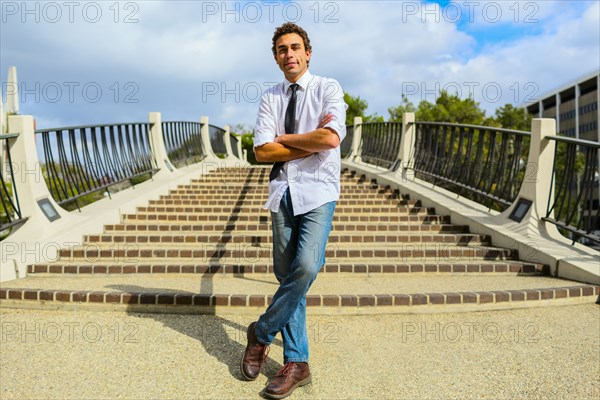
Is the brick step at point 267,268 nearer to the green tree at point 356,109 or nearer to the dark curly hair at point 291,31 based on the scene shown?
the dark curly hair at point 291,31

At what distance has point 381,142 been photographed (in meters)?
13.3

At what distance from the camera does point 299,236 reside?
2703 millimetres

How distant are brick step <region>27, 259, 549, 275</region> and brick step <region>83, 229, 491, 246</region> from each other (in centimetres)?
106

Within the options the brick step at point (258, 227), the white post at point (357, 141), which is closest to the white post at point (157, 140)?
the brick step at point (258, 227)

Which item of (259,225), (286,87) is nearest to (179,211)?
(259,225)

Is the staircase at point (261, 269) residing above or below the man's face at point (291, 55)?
below

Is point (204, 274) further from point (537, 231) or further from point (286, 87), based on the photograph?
point (537, 231)

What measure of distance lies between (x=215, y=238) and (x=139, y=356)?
12.2ft

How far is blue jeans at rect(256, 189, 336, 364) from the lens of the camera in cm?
263

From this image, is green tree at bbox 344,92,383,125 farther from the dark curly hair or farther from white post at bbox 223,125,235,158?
the dark curly hair

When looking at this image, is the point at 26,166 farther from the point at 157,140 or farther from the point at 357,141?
the point at 357,141

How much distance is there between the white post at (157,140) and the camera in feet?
38.7

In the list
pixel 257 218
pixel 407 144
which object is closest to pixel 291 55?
pixel 257 218

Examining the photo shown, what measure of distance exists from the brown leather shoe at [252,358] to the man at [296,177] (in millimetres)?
61
